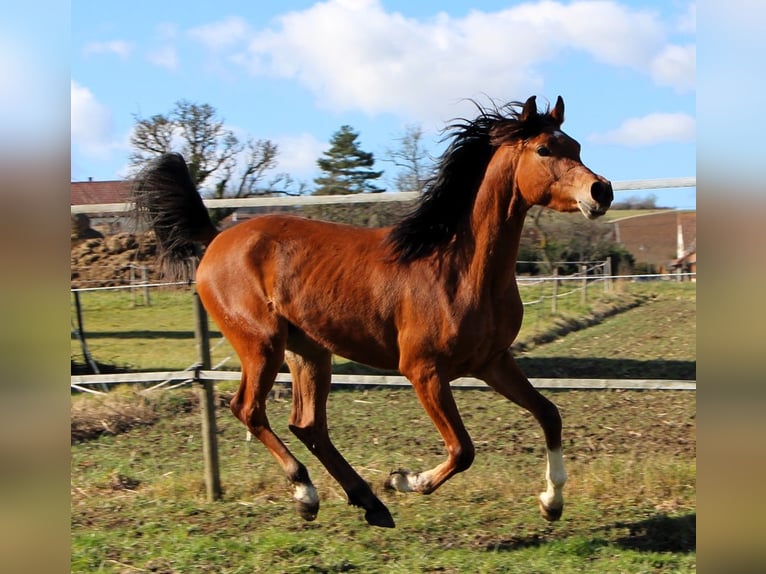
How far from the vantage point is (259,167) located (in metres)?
11.3

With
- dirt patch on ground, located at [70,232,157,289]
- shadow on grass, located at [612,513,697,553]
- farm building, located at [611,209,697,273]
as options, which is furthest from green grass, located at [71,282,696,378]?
shadow on grass, located at [612,513,697,553]

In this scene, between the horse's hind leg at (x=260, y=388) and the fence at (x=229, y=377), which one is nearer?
the horse's hind leg at (x=260, y=388)

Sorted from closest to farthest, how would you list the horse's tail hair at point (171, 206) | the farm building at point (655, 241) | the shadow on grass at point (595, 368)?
the horse's tail hair at point (171, 206)
the shadow on grass at point (595, 368)
the farm building at point (655, 241)

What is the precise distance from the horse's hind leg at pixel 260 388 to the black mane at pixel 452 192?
0.91 m

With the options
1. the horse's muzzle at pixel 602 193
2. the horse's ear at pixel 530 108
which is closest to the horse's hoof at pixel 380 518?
the horse's muzzle at pixel 602 193

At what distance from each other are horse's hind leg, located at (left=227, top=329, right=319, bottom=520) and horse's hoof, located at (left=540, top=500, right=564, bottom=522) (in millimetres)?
1241

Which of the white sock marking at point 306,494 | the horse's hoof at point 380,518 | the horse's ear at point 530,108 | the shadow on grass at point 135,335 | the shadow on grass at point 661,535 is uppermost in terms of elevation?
the horse's ear at point 530,108

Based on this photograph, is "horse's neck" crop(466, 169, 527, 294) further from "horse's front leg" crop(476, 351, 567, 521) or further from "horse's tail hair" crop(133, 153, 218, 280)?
"horse's tail hair" crop(133, 153, 218, 280)

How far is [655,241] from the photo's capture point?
1354cm

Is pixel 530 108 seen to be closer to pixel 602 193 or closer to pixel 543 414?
pixel 602 193

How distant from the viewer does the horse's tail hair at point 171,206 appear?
541cm

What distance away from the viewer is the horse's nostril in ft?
13.0

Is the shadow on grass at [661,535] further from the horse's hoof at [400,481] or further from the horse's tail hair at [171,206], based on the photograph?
the horse's tail hair at [171,206]
